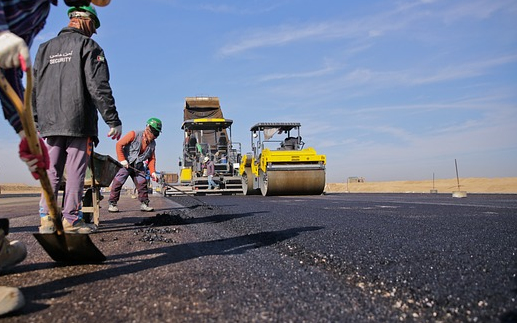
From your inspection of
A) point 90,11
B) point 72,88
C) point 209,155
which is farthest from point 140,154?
point 209,155

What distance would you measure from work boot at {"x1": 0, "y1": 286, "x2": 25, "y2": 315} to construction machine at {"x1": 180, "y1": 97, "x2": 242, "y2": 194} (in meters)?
13.4

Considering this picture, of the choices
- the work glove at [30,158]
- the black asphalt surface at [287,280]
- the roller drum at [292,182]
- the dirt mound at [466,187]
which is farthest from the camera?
the dirt mound at [466,187]

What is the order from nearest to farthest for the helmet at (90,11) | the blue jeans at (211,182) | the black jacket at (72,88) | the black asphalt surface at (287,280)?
the black asphalt surface at (287,280) < the black jacket at (72,88) < the helmet at (90,11) < the blue jeans at (211,182)

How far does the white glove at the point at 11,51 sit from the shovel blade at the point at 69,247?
2.82ft

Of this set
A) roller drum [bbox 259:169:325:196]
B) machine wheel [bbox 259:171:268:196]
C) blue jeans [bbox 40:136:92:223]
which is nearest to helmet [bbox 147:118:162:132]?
blue jeans [bbox 40:136:92:223]

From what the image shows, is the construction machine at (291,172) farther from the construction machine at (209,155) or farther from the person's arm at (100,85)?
the person's arm at (100,85)

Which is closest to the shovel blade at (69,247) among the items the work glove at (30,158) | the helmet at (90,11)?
the work glove at (30,158)

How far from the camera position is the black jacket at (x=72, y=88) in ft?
9.08

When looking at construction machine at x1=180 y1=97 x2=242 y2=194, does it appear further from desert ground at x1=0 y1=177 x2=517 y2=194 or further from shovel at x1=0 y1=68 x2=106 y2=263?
shovel at x1=0 y1=68 x2=106 y2=263

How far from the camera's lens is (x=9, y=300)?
1386 millimetres

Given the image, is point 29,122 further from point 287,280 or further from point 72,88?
point 72,88

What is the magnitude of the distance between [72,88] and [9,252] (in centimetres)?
128

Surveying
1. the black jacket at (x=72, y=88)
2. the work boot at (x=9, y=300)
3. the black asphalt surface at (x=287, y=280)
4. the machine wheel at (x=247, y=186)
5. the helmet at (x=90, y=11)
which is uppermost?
the helmet at (x=90, y=11)

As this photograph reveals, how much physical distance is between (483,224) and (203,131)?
48.1 ft
